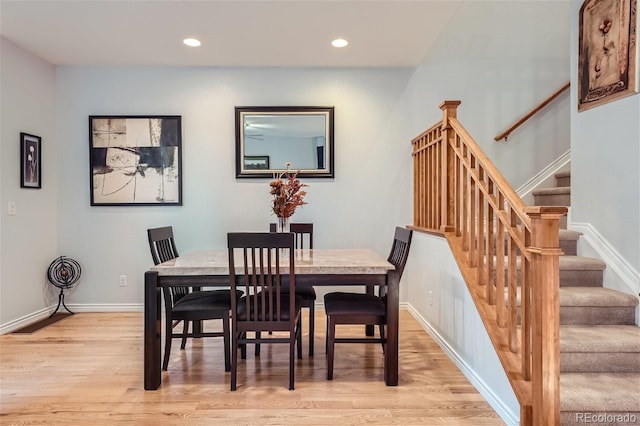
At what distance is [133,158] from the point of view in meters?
4.18

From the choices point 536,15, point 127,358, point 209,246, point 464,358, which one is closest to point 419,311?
point 464,358

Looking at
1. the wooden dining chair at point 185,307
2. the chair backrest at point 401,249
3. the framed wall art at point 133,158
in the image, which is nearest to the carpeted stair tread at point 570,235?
the chair backrest at point 401,249

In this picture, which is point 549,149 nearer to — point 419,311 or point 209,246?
point 419,311

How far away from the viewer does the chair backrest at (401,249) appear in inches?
103

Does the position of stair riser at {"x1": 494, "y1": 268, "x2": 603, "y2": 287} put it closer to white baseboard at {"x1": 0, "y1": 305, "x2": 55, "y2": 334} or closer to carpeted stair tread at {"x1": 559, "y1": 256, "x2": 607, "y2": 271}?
carpeted stair tread at {"x1": 559, "y1": 256, "x2": 607, "y2": 271}

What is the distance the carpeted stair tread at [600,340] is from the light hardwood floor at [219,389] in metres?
0.57

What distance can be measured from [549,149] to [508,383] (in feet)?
9.41

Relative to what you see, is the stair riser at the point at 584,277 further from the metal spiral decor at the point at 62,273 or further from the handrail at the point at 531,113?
the metal spiral decor at the point at 62,273

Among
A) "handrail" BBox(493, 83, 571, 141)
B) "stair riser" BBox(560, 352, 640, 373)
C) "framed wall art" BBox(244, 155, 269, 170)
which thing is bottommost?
"stair riser" BBox(560, 352, 640, 373)

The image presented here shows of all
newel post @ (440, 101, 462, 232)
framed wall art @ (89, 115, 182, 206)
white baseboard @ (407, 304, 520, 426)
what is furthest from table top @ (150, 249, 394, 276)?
framed wall art @ (89, 115, 182, 206)

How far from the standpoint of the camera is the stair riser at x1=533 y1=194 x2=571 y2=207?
3.27 meters

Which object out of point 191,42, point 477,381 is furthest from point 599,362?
point 191,42

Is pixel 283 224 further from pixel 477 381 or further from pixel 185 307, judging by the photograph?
pixel 477 381

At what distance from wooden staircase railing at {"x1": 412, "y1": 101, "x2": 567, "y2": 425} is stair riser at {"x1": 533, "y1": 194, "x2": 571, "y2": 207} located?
1116 millimetres
